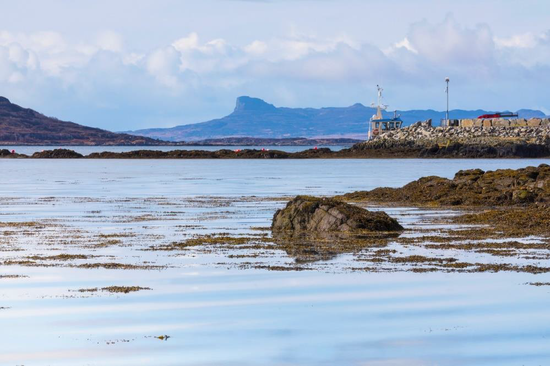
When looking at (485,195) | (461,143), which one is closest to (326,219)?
(485,195)

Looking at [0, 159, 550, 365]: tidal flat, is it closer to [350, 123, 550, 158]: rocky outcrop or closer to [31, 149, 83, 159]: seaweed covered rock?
[350, 123, 550, 158]: rocky outcrop

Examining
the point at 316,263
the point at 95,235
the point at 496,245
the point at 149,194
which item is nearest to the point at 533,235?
the point at 496,245

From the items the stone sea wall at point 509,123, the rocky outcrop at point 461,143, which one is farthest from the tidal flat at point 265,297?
the stone sea wall at point 509,123

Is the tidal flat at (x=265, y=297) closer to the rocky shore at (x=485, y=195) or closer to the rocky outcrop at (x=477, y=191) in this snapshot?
the rocky shore at (x=485, y=195)

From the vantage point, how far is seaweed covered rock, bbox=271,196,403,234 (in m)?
24.2

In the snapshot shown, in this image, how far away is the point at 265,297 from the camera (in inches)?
578

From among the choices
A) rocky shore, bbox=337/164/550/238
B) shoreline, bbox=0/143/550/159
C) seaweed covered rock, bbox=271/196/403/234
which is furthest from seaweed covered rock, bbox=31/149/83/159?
seaweed covered rock, bbox=271/196/403/234

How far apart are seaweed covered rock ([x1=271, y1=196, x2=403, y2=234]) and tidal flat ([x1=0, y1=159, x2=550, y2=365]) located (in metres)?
0.64

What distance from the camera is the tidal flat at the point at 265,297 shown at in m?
11.2

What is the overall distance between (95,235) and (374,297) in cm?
1099

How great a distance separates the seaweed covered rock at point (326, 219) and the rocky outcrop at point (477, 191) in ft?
28.3

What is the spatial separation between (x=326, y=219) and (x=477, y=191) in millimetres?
13574

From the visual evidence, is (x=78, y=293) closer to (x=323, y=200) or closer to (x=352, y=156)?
(x=323, y=200)

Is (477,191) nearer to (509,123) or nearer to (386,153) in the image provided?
(386,153)
